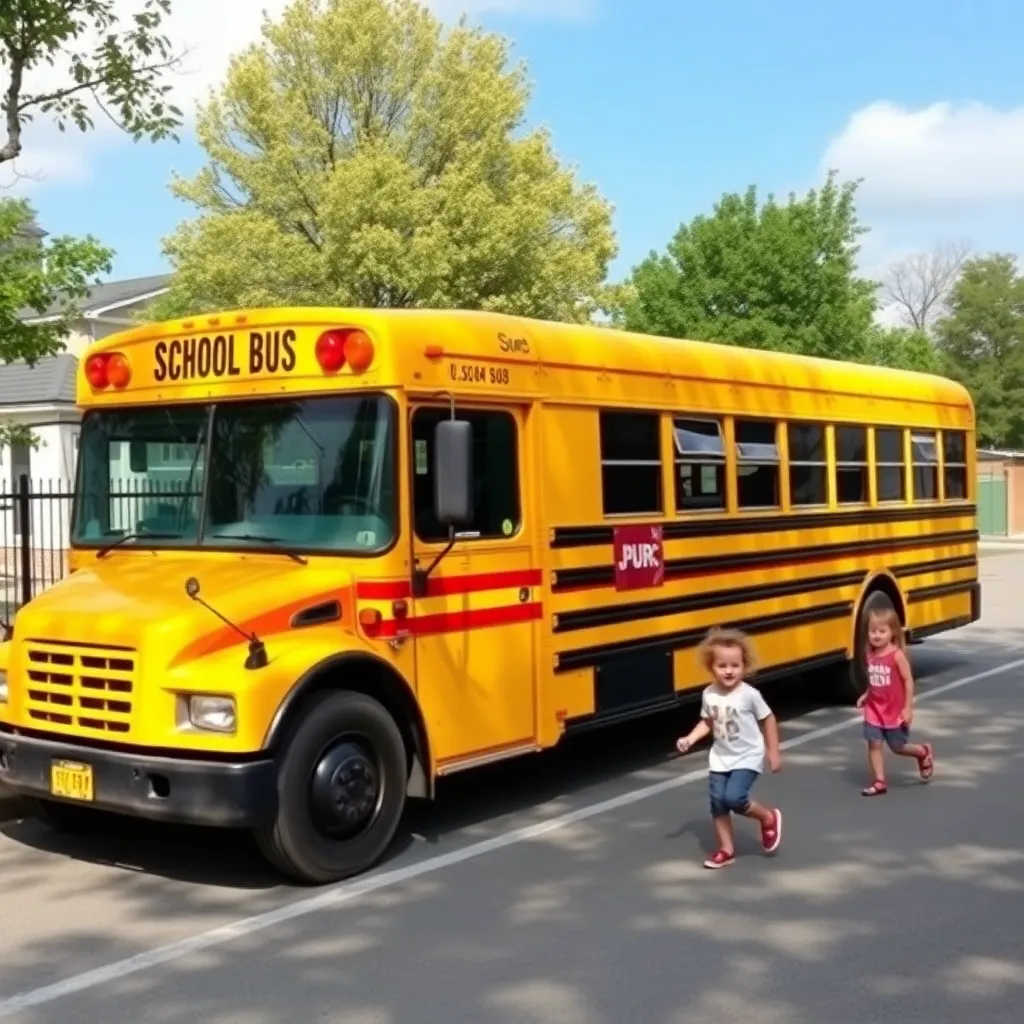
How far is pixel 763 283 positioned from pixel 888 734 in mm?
23719

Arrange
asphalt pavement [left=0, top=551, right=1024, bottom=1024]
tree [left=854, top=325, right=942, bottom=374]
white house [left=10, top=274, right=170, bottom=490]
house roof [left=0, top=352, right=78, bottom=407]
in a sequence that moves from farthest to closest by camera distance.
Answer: tree [left=854, top=325, right=942, bottom=374] → house roof [left=0, top=352, right=78, bottom=407] → white house [left=10, top=274, right=170, bottom=490] → asphalt pavement [left=0, top=551, right=1024, bottom=1024]

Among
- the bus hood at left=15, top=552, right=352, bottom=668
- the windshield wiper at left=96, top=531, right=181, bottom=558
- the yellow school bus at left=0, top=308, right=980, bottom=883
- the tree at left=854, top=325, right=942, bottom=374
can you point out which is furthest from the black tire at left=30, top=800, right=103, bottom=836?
the tree at left=854, top=325, right=942, bottom=374

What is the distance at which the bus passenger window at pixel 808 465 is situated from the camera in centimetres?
967

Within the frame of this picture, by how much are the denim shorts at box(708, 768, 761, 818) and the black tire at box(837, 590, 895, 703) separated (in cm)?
445

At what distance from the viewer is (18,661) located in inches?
245

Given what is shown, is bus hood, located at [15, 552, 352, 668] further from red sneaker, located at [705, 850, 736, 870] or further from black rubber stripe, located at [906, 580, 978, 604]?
black rubber stripe, located at [906, 580, 978, 604]

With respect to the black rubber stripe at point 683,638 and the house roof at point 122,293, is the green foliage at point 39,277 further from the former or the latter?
the house roof at point 122,293

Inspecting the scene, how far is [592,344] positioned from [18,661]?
345 cm

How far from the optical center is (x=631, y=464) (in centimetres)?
796

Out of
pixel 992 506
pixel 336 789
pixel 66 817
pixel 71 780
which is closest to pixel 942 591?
pixel 336 789

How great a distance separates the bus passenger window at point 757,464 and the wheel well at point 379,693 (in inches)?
134

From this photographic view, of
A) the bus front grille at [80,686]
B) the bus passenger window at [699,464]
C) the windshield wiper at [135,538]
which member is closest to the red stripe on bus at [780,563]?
the bus passenger window at [699,464]

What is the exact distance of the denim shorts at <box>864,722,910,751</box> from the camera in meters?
7.86

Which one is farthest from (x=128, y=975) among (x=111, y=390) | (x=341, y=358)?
(x=111, y=390)
